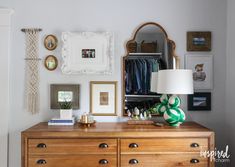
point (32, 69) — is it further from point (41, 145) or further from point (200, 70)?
point (200, 70)

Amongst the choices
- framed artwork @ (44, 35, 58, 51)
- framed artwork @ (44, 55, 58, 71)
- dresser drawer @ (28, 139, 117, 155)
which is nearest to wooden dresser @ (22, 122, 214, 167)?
dresser drawer @ (28, 139, 117, 155)

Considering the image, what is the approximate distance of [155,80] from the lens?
2340mm

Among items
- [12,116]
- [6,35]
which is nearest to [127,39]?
[6,35]

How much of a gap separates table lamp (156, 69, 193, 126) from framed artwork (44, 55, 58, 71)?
1.12 metres

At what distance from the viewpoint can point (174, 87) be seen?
205cm

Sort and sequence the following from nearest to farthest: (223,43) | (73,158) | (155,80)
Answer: (73,158) < (155,80) < (223,43)

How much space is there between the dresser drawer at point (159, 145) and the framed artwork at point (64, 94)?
2.51 feet

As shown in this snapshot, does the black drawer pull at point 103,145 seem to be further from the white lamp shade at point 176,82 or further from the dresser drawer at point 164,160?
the white lamp shade at point 176,82

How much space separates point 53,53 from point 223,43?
73.5 inches

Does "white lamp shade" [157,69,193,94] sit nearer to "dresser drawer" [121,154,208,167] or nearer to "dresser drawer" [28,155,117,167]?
"dresser drawer" [121,154,208,167]

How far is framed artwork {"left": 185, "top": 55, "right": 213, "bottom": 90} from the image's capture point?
247 centimetres

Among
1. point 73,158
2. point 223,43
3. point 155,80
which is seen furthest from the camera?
point 223,43

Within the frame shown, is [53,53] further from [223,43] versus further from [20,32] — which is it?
[223,43]

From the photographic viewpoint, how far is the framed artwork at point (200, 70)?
2.47m
